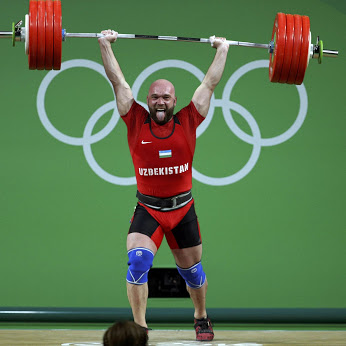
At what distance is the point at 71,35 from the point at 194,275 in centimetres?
156

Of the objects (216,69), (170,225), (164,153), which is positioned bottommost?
(170,225)

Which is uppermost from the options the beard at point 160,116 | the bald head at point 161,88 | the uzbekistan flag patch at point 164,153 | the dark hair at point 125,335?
the bald head at point 161,88

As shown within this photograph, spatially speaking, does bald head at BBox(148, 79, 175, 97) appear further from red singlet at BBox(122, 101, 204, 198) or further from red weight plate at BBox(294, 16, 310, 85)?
red weight plate at BBox(294, 16, 310, 85)

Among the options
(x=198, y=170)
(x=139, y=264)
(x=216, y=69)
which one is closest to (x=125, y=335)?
(x=139, y=264)

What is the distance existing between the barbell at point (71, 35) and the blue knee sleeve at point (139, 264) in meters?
1.15

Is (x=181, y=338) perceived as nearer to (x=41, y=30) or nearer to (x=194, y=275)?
(x=194, y=275)

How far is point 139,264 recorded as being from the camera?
3807 mm

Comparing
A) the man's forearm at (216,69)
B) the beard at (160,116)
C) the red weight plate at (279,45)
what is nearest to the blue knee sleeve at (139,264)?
the beard at (160,116)

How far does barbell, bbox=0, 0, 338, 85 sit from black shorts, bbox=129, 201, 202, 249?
0.96 metres

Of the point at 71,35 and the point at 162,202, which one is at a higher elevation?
the point at 71,35

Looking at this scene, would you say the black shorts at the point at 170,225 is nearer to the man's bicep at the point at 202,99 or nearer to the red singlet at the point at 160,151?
the red singlet at the point at 160,151

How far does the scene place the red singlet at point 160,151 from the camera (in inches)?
157

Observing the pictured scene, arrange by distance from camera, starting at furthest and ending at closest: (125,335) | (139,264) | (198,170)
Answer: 1. (198,170)
2. (139,264)
3. (125,335)

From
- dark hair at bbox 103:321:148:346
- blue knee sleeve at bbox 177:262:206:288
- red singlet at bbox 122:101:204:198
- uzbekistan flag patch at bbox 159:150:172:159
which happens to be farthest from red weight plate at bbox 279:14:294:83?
dark hair at bbox 103:321:148:346
